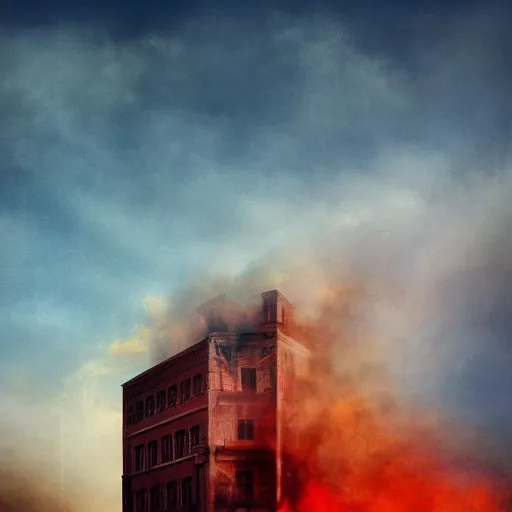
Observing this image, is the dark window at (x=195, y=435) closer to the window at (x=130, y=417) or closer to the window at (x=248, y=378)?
the window at (x=248, y=378)

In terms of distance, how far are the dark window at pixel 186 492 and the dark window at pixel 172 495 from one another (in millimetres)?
1269

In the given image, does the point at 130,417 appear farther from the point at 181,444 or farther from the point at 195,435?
the point at 195,435

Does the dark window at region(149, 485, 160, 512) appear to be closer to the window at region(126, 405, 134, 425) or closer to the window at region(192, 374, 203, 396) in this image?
the window at region(126, 405, 134, 425)

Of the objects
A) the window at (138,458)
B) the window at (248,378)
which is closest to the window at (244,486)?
the window at (248,378)

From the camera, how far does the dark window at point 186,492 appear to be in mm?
60912

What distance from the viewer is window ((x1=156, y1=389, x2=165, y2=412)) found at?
67.3 metres

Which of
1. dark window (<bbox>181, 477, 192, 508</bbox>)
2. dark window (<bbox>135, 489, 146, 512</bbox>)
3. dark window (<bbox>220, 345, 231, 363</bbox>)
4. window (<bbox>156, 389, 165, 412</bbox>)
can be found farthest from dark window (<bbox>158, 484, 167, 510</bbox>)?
dark window (<bbox>220, 345, 231, 363</bbox>)

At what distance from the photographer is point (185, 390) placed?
208 feet

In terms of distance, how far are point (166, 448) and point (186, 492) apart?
508cm

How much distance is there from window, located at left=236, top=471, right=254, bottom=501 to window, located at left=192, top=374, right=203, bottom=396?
6.20 metres

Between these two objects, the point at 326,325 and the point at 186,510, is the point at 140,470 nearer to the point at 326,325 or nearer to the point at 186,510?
the point at 186,510

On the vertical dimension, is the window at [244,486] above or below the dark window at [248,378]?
below

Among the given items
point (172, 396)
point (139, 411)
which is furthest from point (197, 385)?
point (139, 411)

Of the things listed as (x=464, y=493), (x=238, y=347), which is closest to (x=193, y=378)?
(x=238, y=347)
